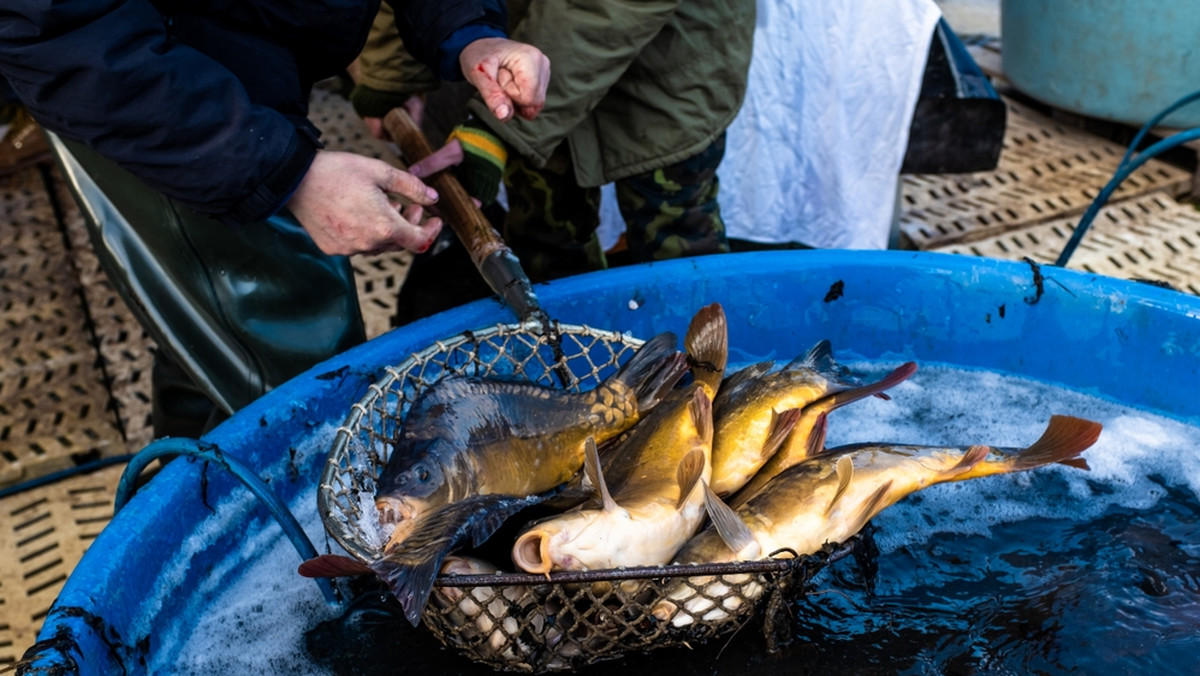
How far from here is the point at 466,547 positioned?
158 cm

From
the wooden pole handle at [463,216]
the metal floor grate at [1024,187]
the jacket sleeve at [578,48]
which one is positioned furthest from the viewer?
the metal floor grate at [1024,187]

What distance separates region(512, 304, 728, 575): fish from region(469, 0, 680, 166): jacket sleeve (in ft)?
2.98

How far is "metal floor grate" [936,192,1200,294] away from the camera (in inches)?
156

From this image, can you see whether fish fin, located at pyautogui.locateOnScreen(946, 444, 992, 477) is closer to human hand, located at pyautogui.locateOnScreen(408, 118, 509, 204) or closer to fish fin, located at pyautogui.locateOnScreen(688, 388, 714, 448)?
fish fin, located at pyautogui.locateOnScreen(688, 388, 714, 448)

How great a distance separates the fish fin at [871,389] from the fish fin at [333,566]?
0.94 metres

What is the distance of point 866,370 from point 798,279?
29 cm

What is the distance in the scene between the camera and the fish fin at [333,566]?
56.1 inches

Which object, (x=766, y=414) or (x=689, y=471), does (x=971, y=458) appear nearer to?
(x=766, y=414)

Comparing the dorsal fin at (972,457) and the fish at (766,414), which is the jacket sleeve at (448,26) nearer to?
the fish at (766,414)

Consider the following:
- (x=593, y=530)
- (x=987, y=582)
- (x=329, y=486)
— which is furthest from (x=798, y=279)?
(x=329, y=486)

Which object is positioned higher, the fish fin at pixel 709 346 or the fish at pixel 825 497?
the fish fin at pixel 709 346

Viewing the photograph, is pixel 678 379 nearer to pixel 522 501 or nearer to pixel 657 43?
pixel 522 501

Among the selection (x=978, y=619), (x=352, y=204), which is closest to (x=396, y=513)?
(x=352, y=204)

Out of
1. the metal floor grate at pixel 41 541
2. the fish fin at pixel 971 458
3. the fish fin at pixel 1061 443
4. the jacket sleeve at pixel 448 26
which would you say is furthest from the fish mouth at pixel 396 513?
the metal floor grate at pixel 41 541
